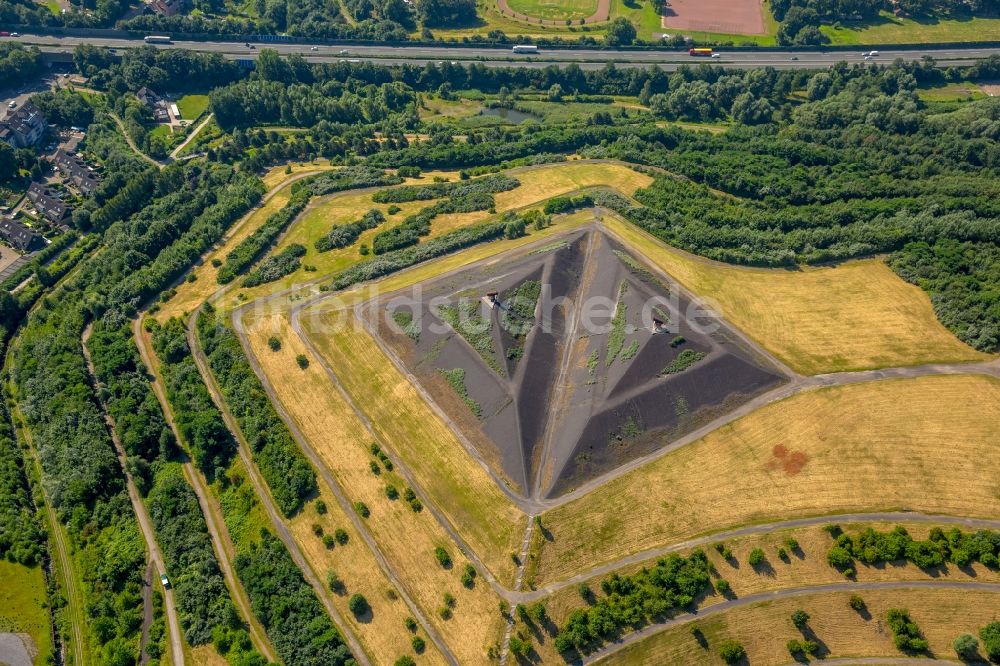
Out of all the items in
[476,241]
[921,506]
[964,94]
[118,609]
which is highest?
[964,94]

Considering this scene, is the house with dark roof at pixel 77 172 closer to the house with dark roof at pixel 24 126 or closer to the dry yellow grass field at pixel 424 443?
the house with dark roof at pixel 24 126

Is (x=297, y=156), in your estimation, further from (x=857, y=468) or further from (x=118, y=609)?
(x=857, y=468)

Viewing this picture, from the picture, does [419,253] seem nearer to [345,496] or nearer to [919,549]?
[345,496]

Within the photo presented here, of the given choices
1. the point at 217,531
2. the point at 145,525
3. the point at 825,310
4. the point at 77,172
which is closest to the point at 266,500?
the point at 217,531

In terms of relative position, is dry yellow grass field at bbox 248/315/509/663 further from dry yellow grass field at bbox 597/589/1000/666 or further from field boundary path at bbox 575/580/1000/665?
dry yellow grass field at bbox 597/589/1000/666

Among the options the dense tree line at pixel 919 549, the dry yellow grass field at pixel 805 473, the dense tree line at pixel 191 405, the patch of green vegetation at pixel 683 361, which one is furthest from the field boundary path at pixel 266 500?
the dense tree line at pixel 919 549

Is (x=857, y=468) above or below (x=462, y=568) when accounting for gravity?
above

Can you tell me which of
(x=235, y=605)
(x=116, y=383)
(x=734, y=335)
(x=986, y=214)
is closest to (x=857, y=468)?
(x=734, y=335)

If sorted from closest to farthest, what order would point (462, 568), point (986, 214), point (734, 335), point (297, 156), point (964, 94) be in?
point (462, 568) → point (734, 335) → point (986, 214) → point (297, 156) → point (964, 94)
